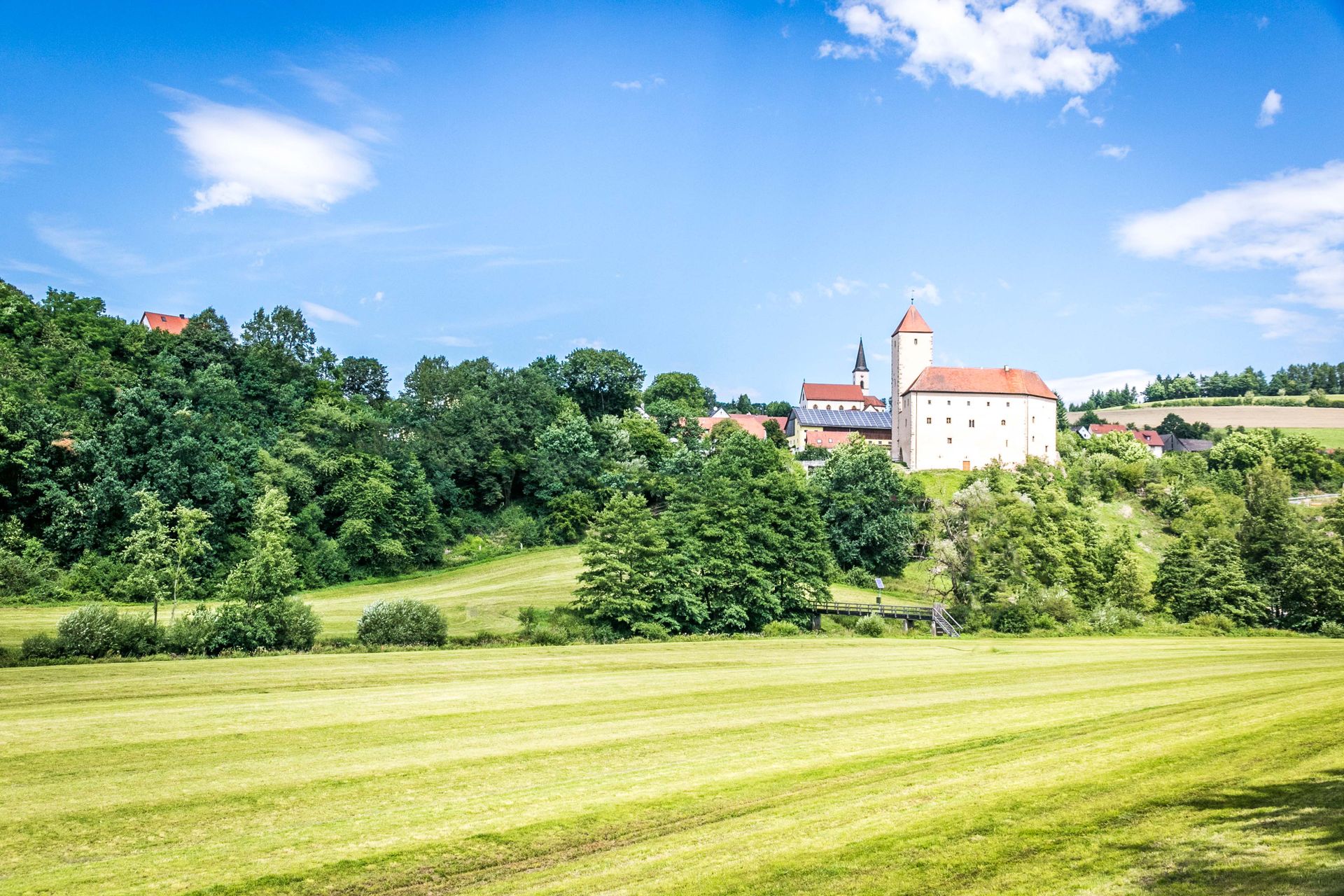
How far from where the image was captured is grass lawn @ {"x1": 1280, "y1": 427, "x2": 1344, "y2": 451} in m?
97.1

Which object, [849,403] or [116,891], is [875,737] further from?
[849,403]

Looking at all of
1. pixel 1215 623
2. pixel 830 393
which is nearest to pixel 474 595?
pixel 1215 623

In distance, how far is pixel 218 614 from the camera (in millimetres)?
28203

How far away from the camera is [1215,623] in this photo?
4062 centimetres

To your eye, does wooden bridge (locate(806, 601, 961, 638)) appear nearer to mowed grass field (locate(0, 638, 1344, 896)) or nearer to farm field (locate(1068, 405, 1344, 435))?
mowed grass field (locate(0, 638, 1344, 896))

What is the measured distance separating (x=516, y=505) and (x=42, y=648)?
44.6 metres

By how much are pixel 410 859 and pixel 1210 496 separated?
70.0m

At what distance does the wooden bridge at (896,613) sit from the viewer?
4344 centimetres

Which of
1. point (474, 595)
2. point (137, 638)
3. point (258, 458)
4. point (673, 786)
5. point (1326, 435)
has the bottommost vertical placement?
point (474, 595)

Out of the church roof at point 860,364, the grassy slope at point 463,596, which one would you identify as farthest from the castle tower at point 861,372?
the grassy slope at point 463,596

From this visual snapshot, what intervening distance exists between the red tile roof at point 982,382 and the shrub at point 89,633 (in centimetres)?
7510

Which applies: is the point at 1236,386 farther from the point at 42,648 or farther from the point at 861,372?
the point at 42,648

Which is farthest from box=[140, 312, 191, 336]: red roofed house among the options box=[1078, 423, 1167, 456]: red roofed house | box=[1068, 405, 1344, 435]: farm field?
box=[1068, 405, 1344, 435]: farm field

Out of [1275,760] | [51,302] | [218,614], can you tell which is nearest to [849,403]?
[51,302]
